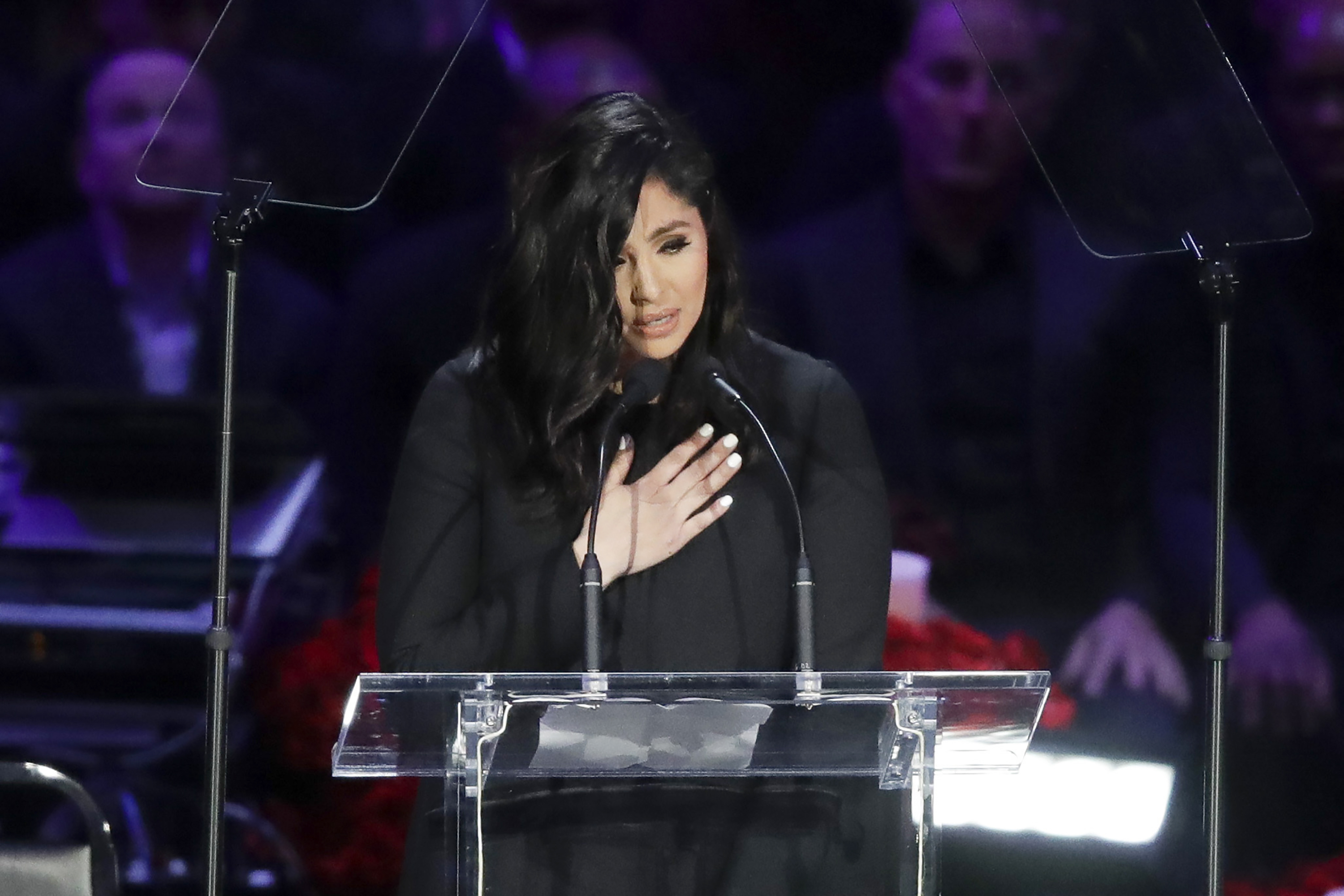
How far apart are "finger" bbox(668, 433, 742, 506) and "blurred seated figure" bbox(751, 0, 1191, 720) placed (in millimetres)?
1439

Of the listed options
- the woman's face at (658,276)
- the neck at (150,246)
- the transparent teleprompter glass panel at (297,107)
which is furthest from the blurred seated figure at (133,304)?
the woman's face at (658,276)

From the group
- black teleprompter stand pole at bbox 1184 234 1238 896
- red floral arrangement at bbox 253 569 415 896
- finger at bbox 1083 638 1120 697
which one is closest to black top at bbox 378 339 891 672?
black teleprompter stand pole at bbox 1184 234 1238 896

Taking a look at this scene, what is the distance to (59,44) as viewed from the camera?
3.56 metres

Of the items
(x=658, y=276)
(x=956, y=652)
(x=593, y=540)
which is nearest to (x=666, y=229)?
(x=658, y=276)

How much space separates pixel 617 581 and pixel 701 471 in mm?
161

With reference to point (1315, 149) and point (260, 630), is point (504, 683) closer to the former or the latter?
point (260, 630)

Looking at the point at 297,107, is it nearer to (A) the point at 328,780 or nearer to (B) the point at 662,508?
(B) the point at 662,508

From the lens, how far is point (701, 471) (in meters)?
2.12

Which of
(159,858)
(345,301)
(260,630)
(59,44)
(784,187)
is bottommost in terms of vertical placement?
(159,858)

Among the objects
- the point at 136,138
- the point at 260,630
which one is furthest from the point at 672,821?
the point at 136,138

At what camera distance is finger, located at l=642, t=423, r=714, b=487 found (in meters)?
2.11

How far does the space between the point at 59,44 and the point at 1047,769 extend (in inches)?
92.7

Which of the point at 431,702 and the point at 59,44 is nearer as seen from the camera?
the point at 431,702

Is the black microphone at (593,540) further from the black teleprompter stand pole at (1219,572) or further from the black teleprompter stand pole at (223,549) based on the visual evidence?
the black teleprompter stand pole at (1219,572)
